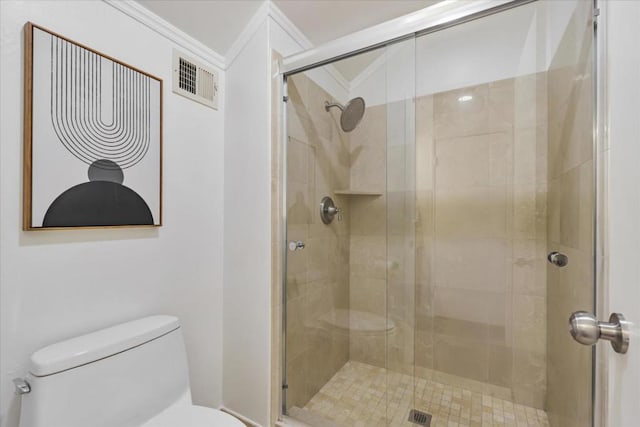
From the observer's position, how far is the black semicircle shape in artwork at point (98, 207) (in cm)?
98

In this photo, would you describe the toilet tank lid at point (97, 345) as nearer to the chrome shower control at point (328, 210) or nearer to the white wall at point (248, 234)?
the white wall at point (248, 234)

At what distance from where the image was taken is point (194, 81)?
1.44 m

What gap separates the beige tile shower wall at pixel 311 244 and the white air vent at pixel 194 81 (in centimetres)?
42

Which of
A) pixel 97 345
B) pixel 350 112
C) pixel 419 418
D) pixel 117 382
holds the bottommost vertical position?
pixel 419 418

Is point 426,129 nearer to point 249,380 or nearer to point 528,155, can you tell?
point 528,155

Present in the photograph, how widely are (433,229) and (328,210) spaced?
2.30 feet

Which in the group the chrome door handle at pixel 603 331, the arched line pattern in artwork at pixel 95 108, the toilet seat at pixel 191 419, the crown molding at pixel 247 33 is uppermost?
the crown molding at pixel 247 33

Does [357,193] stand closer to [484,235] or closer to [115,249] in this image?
[484,235]

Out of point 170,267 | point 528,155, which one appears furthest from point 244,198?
point 528,155

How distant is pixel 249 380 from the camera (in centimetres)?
147

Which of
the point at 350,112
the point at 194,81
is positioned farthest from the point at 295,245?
the point at 194,81

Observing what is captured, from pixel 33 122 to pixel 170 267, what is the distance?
72 centimetres

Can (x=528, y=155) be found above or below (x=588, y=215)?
above

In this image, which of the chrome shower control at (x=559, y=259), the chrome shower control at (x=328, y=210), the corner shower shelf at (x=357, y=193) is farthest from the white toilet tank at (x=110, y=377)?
the chrome shower control at (x=559, y=259)
